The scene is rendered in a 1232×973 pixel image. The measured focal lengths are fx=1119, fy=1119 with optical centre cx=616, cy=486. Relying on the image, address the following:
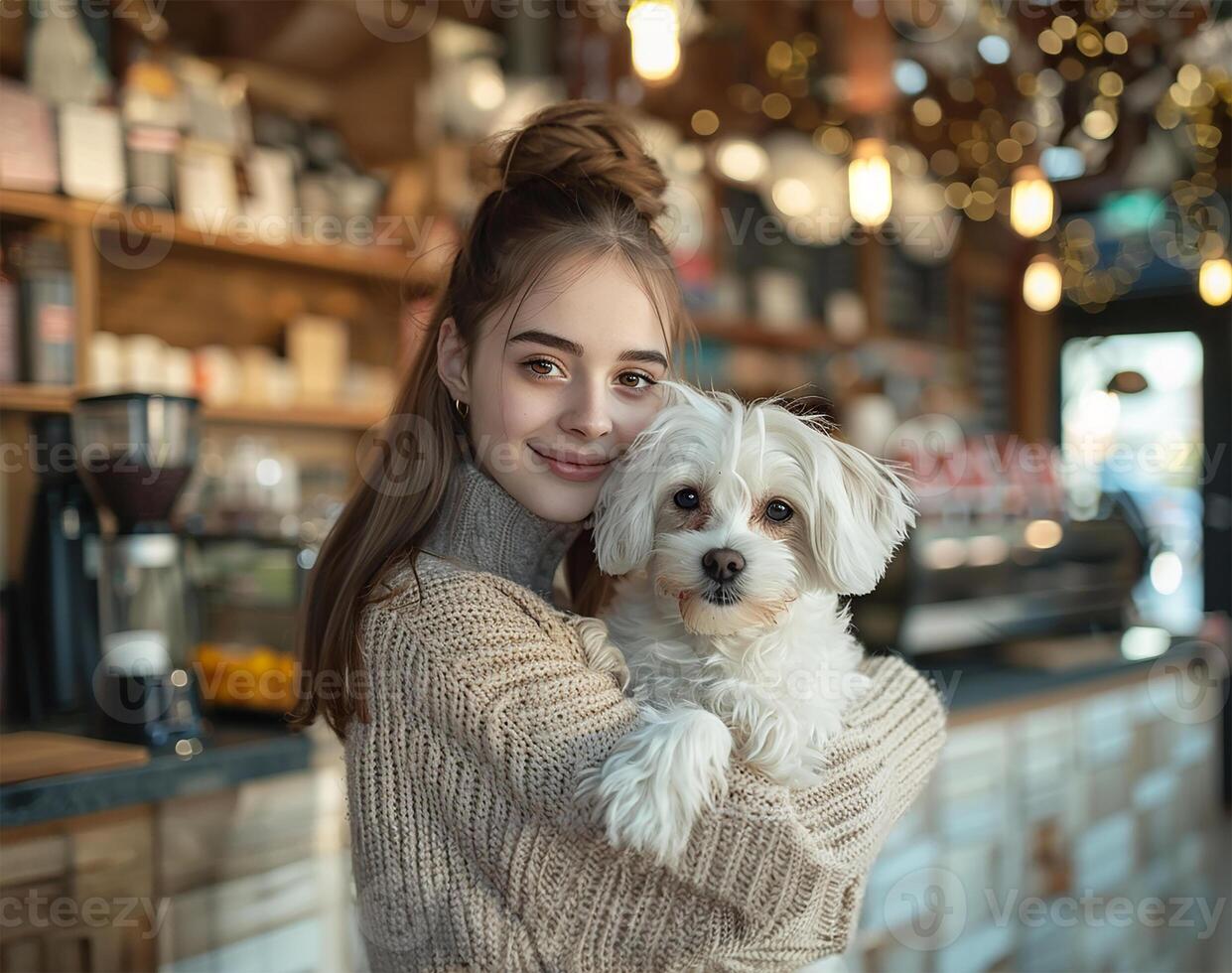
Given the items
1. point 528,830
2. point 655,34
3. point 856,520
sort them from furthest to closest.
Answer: point 655,34, point 856,520, point 528,830

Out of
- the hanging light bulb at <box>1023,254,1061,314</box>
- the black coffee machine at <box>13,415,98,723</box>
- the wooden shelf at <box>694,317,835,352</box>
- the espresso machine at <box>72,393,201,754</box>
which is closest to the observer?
the espresso machine at <box>72,393,201,754</box>

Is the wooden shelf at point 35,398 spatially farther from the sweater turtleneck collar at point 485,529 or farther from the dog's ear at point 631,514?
the dog's ear at point 631,514

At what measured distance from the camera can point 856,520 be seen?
117 centimetres

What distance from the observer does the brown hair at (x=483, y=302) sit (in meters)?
1.22

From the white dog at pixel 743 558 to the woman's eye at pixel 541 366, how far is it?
128mm

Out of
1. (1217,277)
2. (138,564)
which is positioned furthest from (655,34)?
(1217,277)

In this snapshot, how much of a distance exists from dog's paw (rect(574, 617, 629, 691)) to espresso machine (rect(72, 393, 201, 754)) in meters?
0.80

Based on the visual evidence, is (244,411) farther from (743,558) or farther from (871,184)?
(743,558)

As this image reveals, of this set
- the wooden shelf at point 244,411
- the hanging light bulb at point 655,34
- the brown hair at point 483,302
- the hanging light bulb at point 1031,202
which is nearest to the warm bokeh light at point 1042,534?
the hanging light bulb at point 1031,202

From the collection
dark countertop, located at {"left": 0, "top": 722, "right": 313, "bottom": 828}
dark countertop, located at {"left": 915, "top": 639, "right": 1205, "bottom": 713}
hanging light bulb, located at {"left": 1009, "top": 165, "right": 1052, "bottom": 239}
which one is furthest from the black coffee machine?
hanging light bulb, located at {"left": 1009, "top": 165, "right": 1052, "bottom": 239}

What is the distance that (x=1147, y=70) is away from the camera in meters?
3.28

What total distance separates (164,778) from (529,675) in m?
0.74

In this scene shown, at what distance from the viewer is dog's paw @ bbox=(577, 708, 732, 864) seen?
0.94m

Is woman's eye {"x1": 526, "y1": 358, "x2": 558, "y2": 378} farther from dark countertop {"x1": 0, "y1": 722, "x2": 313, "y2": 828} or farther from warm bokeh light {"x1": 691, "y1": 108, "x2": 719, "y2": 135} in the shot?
warm bokeh light {"x1": 691, "y1": 108, "x2": 719, "y2": 135}
